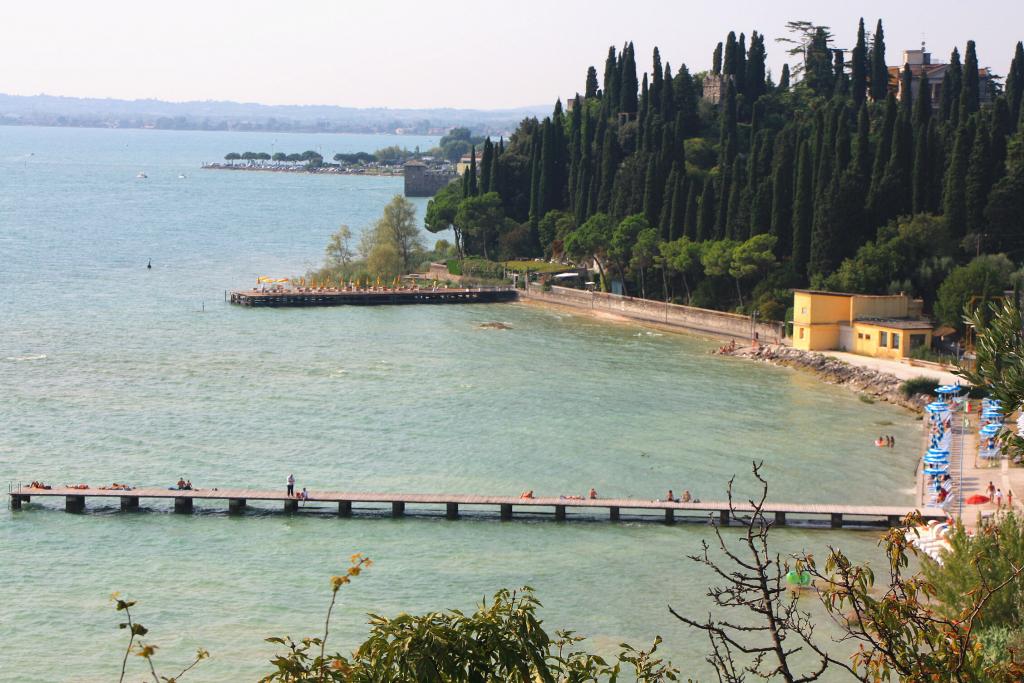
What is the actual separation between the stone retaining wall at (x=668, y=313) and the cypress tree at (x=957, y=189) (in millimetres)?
8181

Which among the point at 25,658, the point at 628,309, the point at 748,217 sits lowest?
the point at 25,658

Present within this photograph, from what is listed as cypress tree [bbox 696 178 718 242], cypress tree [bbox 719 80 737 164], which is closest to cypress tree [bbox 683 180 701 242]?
cypress tree [bbox 696 178 718 242]

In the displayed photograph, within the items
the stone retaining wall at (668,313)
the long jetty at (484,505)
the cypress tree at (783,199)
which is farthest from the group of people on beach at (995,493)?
the cypress tree at (783,199)

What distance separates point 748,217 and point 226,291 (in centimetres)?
2917

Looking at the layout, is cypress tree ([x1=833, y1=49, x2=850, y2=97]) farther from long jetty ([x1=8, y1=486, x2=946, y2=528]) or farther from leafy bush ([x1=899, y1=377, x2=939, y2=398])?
long jetty ([x1=8, y1=486, x2=946, y2=528])

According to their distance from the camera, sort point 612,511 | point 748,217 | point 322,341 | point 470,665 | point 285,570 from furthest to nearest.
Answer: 1. point 748,217
2. point 322,341
3. point 612,511
4. point 285,570
5. point 470,665

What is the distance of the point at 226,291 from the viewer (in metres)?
73.4

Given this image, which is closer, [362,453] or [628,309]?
[362,453]

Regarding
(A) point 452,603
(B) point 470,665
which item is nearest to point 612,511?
(A) point 452,603

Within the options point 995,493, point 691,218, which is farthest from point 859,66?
point 995,493

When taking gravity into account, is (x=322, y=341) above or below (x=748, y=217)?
below

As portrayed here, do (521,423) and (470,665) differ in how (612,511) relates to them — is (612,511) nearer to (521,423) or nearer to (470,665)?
(521,423)

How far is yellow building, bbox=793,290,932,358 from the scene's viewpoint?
51.1 metres

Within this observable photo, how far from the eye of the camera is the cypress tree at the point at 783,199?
193 ft
